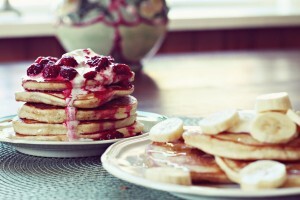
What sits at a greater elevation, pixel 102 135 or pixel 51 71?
pixel 51 71

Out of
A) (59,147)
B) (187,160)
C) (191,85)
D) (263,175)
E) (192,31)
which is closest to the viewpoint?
(263,175)

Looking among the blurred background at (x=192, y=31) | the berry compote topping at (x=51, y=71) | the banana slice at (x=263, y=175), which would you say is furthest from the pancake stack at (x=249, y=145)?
the blurred background at (x=192, y=31)

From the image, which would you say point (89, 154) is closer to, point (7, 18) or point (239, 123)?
point (239, 123)

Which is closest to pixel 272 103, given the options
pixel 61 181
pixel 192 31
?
pixel 61 181

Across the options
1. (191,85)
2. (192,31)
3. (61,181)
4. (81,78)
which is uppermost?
(81,78)

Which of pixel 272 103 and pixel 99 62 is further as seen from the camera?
pixel 99 62

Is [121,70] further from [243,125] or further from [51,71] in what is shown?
[243,125]

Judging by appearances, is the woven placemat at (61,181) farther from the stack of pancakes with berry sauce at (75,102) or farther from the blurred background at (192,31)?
the blurred background at (192,31)

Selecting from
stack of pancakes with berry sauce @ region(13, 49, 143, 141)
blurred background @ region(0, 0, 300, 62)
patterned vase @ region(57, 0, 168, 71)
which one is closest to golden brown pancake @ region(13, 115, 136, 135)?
stack of pancakes with berry sauce @ region(13, 49, 143, 141)
